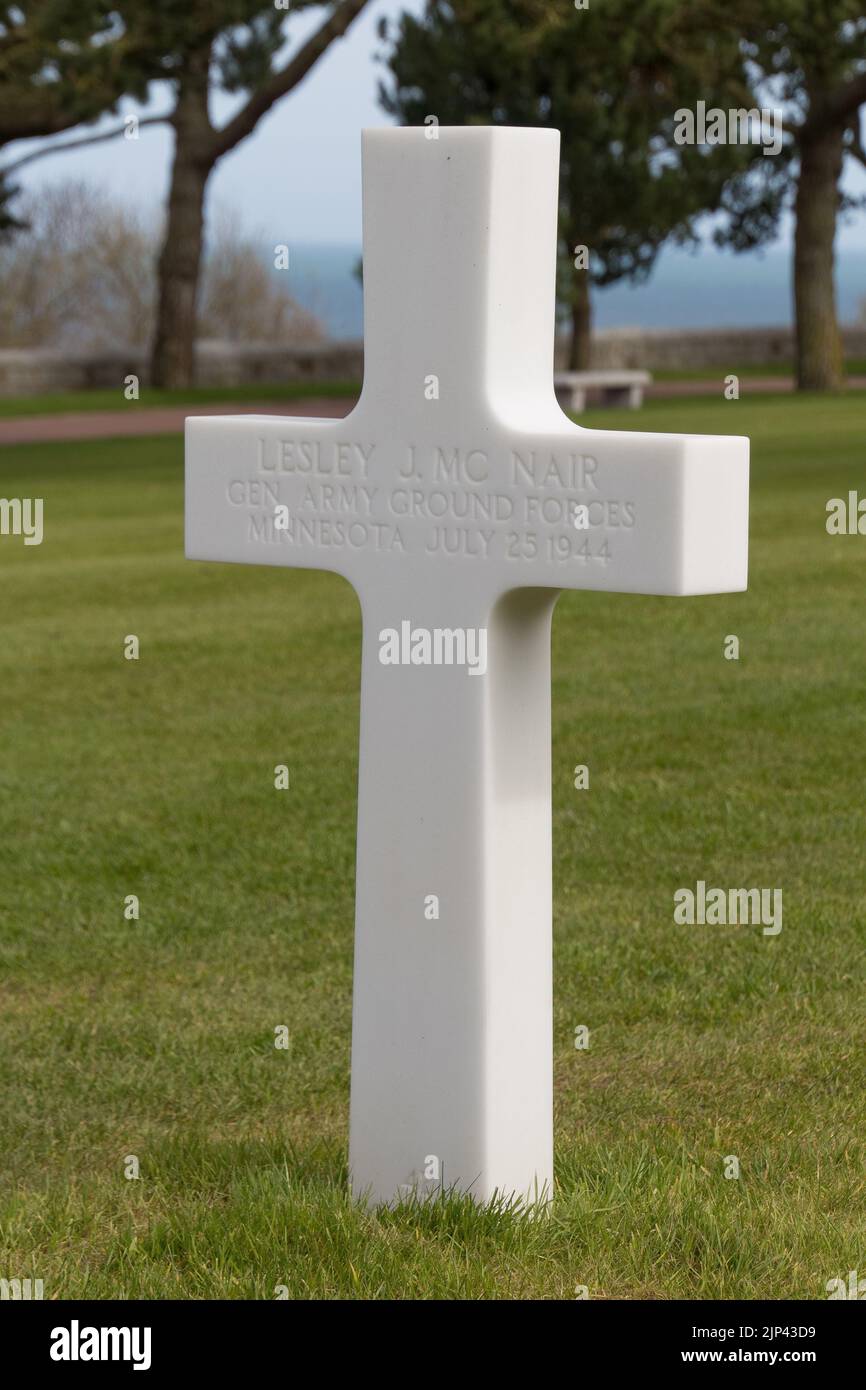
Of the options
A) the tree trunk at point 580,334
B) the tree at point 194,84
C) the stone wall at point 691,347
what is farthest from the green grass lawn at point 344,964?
the stone wall at point 691,347

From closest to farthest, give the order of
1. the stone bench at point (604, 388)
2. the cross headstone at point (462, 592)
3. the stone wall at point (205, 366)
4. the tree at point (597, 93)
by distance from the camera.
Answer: the cross headstone at point (462, 592) < the tree at point (597, 93) < the stone bench at point (604, 388) < the stone wall at point (205, 366)

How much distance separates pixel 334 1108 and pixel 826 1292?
4.86ft

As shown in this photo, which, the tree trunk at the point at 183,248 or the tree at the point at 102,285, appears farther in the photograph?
the tree at the point at 102,285

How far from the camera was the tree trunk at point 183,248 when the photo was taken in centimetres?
2983

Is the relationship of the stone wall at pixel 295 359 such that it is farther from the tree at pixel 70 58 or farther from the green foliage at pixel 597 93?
the tree at pixel 70 58

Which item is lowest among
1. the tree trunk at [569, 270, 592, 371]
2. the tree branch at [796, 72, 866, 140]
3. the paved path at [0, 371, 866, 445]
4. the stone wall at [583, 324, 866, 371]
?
the paved path at [0, 371, 866, 445]

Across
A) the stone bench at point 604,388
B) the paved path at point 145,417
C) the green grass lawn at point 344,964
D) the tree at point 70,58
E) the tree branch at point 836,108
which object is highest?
the tree branch at point 836,108

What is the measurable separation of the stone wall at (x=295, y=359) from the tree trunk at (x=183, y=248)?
0.90m

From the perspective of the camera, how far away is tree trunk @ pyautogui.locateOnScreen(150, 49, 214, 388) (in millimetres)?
29828

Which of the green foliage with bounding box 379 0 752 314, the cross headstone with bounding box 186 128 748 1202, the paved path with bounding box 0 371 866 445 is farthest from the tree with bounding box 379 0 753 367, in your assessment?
the cross headstone with bounding box 186 128 748 1202

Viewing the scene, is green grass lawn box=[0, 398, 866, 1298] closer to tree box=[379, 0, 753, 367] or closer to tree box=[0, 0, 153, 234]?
tree box=[0, 0, 153, 234]

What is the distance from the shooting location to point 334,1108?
15.5 feet

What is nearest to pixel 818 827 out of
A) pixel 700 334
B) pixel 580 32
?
pixel 580 32

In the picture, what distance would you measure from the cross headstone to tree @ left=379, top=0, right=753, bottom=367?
68.9 ft
